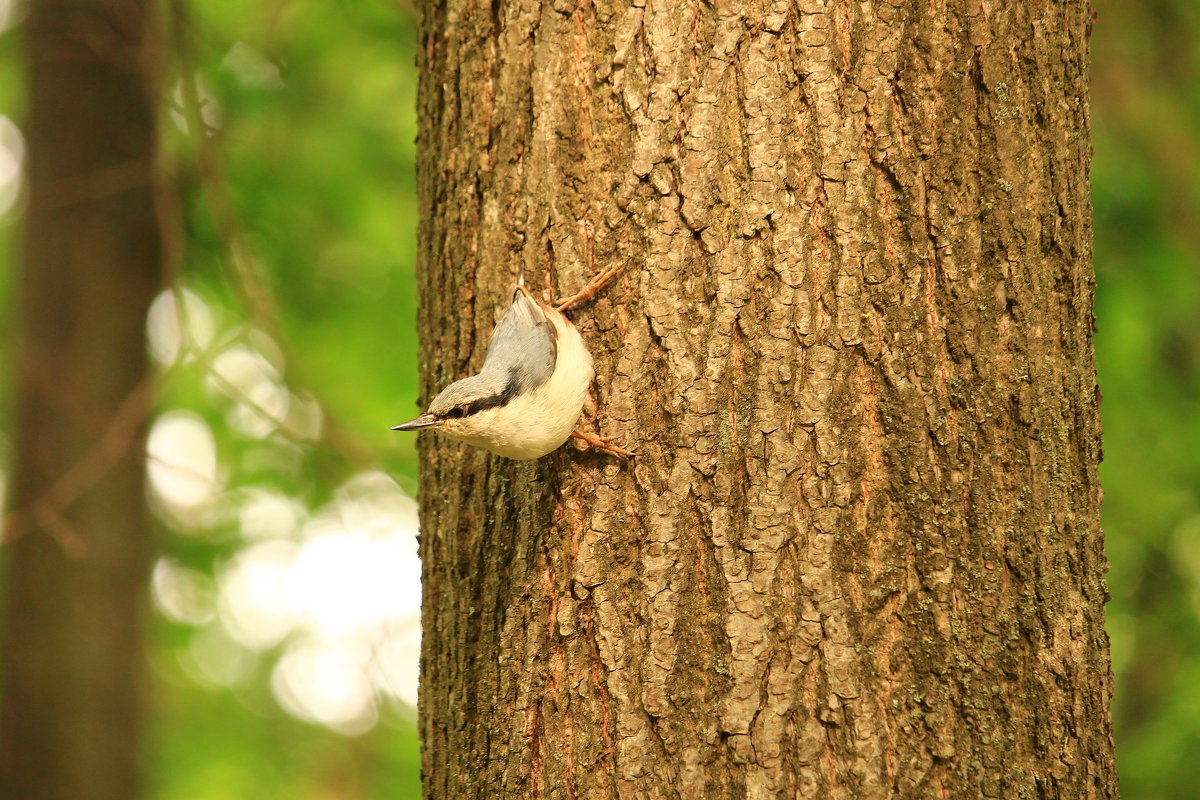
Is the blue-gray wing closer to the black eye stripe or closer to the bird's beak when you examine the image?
the black eye stripe

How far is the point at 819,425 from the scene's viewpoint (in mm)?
1934

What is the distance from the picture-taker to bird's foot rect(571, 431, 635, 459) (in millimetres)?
2051

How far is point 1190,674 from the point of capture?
4293mm

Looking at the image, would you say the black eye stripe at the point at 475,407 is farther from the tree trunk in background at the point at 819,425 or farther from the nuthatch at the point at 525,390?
the tree trunk in background at the point at 819,425

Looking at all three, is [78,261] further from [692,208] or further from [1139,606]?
[1139,606]

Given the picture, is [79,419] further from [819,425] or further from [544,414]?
[819,425]

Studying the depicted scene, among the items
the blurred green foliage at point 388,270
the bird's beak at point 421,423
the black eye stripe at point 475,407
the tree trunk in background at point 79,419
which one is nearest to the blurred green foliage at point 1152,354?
the blurred green foliage at point 388,270

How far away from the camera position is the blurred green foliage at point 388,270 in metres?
4.44

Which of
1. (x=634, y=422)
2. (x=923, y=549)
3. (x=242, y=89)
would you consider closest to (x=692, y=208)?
(x=634, y=422)

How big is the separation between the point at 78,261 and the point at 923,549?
5.15 m

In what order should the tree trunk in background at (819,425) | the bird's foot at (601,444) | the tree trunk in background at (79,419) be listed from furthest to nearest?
the tree trunk in background at (79,419) < the bird's foot at (601,444) < the tree trunk in background at (819,425)

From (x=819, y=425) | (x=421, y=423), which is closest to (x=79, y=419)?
(x=421, y=423)

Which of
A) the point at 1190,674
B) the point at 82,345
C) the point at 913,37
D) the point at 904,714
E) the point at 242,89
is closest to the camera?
the point at 904,714

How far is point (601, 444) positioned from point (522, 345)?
1.05ft
